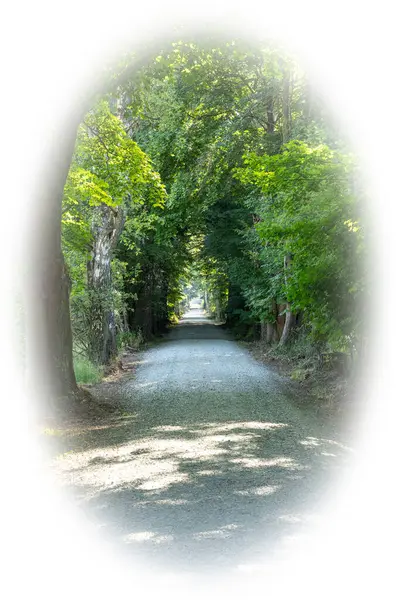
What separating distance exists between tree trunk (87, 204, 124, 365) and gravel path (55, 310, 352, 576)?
5.45m

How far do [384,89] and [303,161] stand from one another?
186 cm

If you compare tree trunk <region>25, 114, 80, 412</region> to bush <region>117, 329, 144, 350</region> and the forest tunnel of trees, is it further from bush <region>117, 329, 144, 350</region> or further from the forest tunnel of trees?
bush <region>117, 329, 144, 350</region>

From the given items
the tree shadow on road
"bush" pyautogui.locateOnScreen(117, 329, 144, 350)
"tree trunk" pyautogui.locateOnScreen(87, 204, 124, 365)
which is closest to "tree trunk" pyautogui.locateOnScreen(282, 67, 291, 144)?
"tree trunk" pyautogui.locateOnScreen(87, 204, 124, 365)

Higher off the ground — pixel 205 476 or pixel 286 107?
pixel 286 107

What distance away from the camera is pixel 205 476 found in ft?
21.5

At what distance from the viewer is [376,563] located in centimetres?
421

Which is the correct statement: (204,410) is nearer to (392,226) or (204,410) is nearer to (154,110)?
(392,226)

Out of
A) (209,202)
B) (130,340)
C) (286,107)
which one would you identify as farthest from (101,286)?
(286,107)

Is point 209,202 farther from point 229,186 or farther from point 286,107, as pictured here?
point 286,107

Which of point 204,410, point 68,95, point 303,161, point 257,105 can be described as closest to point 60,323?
point 204,410

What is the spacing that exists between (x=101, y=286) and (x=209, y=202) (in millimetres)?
7889

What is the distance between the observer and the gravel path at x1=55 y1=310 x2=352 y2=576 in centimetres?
463

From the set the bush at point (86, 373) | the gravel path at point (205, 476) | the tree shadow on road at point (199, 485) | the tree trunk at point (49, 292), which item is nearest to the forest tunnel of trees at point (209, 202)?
the tree trunk at point (49, 292)

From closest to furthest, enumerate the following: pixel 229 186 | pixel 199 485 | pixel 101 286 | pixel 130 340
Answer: pixel 199 485 < pixel 101 286 < pixel 229 186 < pixel 130 340
